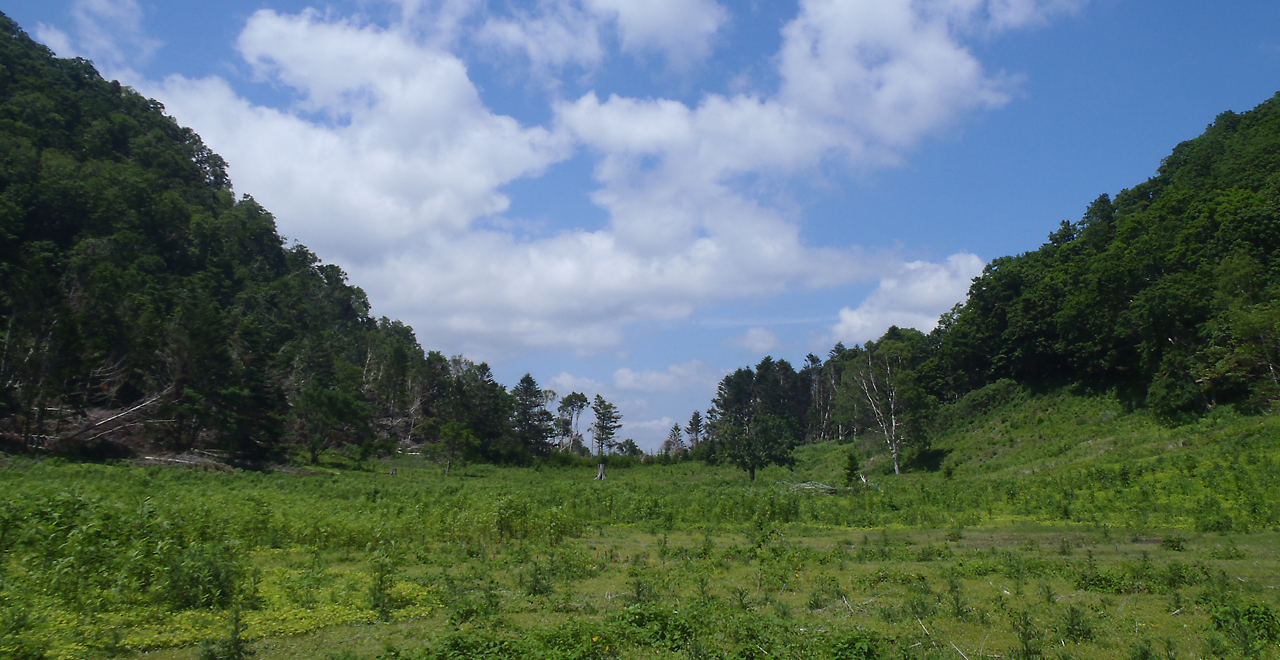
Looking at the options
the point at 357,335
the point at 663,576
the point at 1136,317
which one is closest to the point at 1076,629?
the point at 663,576

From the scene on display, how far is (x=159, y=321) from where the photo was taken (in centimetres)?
4288

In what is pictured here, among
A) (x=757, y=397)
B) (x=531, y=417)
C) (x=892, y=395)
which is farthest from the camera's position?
(x=757, y=397)

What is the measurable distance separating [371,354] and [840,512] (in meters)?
71.8

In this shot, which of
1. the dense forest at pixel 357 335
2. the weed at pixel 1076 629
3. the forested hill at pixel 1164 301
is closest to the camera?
the weed at pixel 1076 629

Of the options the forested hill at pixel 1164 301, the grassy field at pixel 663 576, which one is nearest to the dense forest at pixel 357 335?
the forested hill at pixel 1164 301

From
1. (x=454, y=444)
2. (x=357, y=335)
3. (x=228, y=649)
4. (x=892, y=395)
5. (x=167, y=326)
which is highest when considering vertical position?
(x=357, y=335)

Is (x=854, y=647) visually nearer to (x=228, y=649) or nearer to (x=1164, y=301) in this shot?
(x=228, y=649)

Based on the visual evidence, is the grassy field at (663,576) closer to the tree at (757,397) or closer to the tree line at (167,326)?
the tree line at (167,326)

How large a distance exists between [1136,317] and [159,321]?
195 ft

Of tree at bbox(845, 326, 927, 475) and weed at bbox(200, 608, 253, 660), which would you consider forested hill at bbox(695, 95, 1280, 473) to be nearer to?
tree at bbox(845, 326, 927, 475)

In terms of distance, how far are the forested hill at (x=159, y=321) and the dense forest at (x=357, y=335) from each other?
21 centimetres

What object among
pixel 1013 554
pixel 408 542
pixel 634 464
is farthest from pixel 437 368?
pixel 1013 554

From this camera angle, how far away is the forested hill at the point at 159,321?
37.5 metres

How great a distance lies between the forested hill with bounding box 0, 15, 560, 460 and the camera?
123 feet
